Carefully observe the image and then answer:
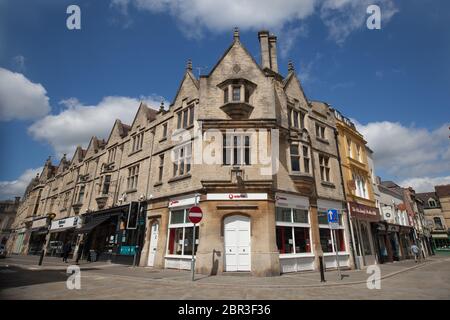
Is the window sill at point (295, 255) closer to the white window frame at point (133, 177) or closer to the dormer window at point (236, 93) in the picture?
the dormer window at point (236, 93)

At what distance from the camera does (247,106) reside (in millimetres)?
16531

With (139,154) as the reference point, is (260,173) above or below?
below

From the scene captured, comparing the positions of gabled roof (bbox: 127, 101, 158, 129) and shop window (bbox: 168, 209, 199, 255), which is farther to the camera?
gabled roof (bbox: 127, 101, 158, 129)

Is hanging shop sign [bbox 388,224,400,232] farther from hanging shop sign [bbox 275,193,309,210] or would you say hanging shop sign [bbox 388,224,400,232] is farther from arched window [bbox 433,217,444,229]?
arched window [bbox 433,217,444,229]

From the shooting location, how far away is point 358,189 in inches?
958

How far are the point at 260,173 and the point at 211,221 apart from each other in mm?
3943

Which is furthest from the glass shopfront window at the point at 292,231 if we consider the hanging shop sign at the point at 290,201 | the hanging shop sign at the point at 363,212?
the hanging shop sign at the point at 363,212

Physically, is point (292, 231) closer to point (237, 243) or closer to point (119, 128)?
point (237, 243)

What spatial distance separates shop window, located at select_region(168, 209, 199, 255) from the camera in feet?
52.5

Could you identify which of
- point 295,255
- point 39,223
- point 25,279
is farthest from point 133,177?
point 39,223

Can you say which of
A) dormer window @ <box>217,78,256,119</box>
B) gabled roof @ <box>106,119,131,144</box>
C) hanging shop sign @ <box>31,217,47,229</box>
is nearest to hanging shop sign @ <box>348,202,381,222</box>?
dormer window @ <box>217,78,256,119</box>

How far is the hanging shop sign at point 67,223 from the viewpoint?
28031mm
